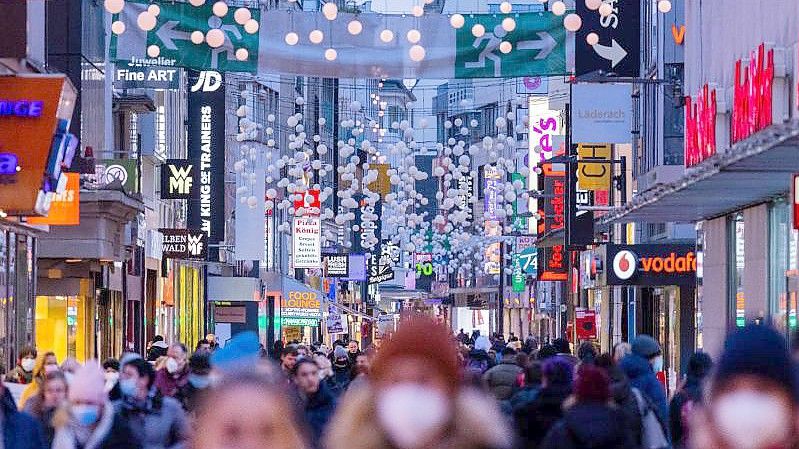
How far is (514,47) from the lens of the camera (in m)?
23.3

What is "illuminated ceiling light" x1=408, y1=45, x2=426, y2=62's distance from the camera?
22766 mm

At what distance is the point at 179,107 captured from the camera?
177 ft

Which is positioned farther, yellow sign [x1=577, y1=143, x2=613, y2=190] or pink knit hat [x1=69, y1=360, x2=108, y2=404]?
yellow sign [x1=577, y1=143, x2=613, y2=190]

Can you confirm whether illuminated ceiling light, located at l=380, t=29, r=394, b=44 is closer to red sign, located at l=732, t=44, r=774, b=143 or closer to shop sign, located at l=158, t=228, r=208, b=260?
red sign, located at l=732, t=44, r=774, b=143

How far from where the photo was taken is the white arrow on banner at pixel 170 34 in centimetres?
2323

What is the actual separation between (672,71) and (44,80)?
1892 centimetres

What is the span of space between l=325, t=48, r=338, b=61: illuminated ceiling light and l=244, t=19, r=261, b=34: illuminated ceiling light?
976 millimetres

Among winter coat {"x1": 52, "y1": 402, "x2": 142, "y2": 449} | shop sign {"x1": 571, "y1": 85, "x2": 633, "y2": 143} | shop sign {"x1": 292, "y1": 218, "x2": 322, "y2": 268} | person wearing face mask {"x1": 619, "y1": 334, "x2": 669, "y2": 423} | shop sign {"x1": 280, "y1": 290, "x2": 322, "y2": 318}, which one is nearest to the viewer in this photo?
winter coat {"x1": 52, "y1": 402, "x2": 142, "y2": 449}

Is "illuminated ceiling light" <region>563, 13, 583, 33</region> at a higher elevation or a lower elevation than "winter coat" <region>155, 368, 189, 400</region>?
higher

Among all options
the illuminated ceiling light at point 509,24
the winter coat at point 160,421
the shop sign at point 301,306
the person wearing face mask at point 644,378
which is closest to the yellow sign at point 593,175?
the shop sign at point 301,306

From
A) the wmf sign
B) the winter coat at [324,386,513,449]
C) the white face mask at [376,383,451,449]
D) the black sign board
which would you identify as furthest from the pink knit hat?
the wmf sign

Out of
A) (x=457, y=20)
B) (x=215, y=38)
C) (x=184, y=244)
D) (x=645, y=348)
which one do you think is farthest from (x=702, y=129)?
(x=184, y=244)

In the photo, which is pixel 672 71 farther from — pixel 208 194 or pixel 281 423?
pixel 281 423

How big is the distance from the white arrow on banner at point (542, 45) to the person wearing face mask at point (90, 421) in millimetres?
14663
